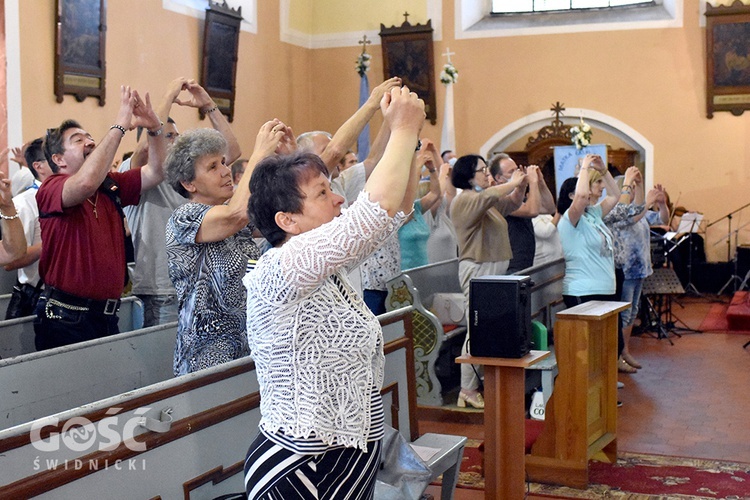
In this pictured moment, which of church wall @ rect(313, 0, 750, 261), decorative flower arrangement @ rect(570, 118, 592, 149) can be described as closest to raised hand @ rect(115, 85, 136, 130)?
decorative flower arrangement @ rect(570, 118, 592, 149)

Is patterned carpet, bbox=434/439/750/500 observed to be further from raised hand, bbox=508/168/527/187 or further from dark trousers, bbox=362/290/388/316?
raised hand, bbox=508/168/527/187

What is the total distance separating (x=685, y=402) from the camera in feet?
19.3

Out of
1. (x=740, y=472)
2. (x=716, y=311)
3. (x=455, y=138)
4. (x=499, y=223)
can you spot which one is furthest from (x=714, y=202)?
(x=740, y=472)

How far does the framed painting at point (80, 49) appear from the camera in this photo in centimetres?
820

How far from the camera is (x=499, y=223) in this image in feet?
18.3

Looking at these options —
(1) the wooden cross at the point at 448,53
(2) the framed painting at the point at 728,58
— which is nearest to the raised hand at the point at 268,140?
(1) the wooden cross at the point at 448,53

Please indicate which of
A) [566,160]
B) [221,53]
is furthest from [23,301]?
[566,160]

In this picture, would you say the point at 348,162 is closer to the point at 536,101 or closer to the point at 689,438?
the point at 689,438

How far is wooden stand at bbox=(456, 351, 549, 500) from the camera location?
12.0 feet

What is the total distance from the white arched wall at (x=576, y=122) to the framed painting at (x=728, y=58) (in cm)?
96

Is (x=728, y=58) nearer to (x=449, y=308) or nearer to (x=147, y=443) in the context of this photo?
(x=449, y=308)

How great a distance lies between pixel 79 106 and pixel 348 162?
3.70 m

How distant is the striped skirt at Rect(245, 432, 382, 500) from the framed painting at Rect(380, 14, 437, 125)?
11.1 m

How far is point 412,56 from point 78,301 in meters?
10.1
